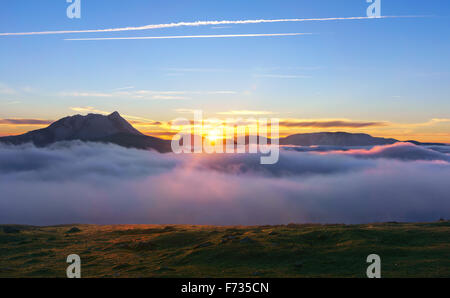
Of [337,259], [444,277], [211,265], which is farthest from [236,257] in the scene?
[444,277]

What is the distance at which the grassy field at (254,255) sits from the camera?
124 feet

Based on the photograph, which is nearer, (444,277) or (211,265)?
(444,277)

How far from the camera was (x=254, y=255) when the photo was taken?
45812 mm

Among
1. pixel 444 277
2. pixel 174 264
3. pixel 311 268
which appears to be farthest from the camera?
pixel 174 264

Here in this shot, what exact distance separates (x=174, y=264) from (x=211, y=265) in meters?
5.45

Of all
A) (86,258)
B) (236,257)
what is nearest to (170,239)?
(86,258)

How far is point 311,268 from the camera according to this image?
38.5 metres

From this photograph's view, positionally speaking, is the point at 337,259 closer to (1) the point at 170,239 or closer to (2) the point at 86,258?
(1) the point at 170,239

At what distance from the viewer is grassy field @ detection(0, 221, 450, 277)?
37.7 metres
